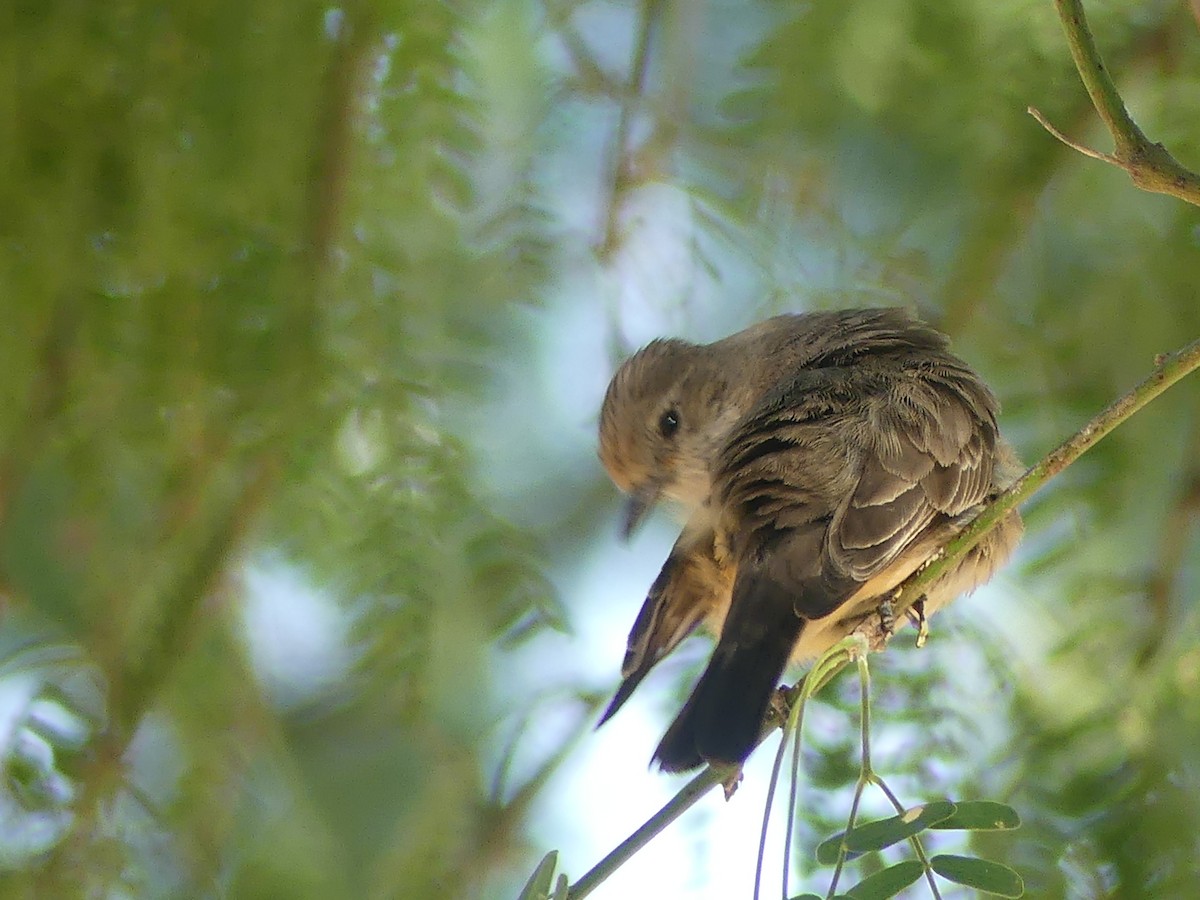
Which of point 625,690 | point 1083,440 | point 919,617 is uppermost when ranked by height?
point 919,617

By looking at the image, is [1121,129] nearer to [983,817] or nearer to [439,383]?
[983,817]

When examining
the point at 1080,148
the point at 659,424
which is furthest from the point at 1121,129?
the point at 659,424

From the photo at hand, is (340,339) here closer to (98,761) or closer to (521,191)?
(521,191)

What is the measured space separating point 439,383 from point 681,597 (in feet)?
1.71

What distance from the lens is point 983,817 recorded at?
1.39 metres

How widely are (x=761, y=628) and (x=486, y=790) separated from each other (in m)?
0.74

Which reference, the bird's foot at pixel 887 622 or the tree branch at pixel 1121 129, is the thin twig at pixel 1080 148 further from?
the bird's foot at pixel 887 622

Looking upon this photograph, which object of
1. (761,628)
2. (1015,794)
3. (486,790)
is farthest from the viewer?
(486,790)

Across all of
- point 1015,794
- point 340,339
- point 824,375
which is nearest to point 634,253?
point 824,375

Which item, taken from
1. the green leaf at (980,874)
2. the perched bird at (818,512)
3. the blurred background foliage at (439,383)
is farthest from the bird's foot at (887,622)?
the green leaf at (980,874)

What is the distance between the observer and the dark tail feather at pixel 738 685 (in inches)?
72.4

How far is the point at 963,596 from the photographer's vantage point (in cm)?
254

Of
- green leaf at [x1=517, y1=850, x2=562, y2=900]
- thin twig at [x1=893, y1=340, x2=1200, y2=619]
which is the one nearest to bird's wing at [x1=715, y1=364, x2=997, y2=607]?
thin twig at [x1=893, y1=340, x2=1200, y2=619]

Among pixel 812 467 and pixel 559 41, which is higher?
pixel 559 41
